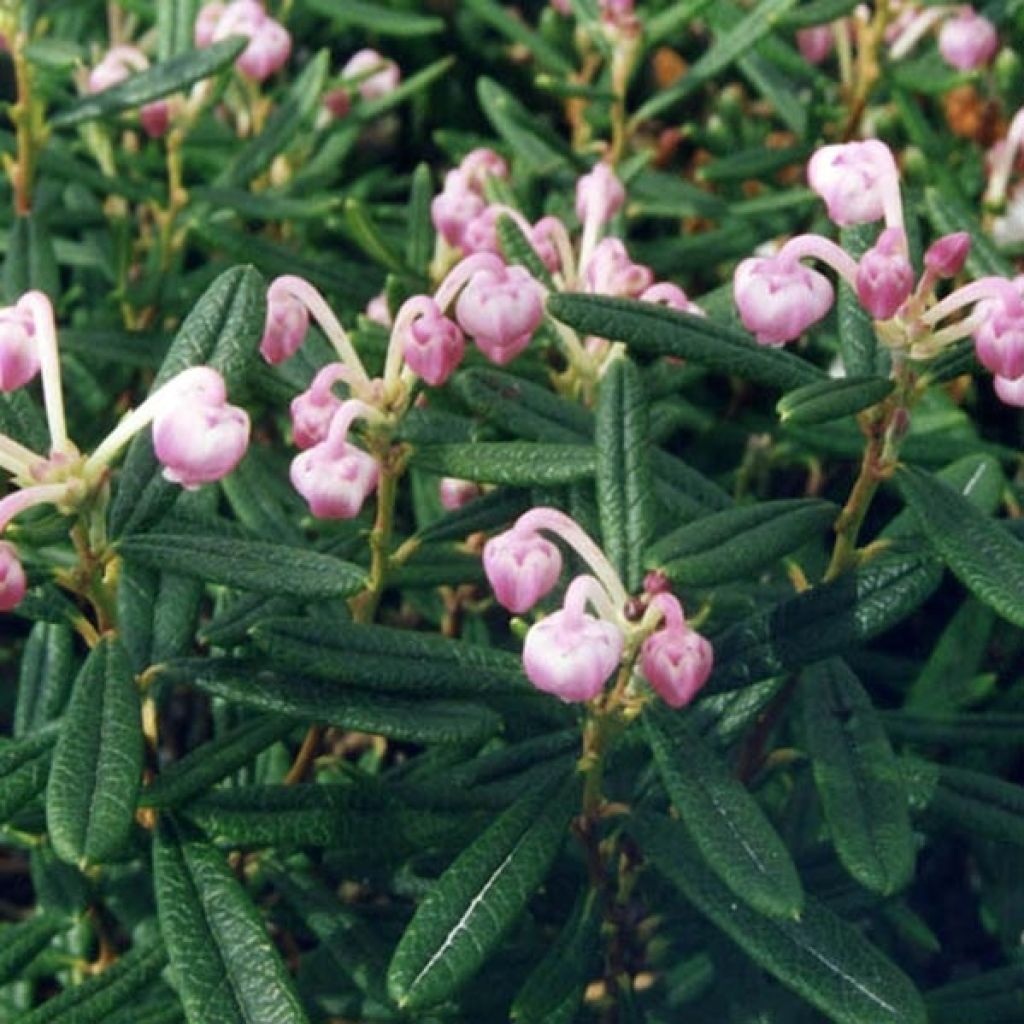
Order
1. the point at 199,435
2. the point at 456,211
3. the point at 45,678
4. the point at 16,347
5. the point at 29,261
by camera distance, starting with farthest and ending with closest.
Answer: the point at 29,261
the point at 456,211
the point at 45,678
the point at 16,347
the point at 199,435

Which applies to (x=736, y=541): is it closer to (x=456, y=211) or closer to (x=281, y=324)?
(x=281, y=324)

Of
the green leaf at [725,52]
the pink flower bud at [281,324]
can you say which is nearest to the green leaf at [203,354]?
the pink flower bud at [281,324]

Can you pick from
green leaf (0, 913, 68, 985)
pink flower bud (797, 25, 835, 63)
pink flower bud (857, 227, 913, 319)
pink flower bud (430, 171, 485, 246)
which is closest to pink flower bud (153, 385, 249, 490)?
pink flower bud (857, 227, 913, 319)

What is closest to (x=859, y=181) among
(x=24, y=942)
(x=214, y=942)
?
(x=214, y=942)

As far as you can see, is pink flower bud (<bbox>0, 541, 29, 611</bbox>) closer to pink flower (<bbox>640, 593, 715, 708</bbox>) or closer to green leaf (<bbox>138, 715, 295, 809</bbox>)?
green leaf (<bbox>138, 715, 295, 809</bbox>)

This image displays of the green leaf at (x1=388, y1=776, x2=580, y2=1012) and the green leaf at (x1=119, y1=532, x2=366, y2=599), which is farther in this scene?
the green leaf at (x1=119, y1=532, x2=366, y2=599)

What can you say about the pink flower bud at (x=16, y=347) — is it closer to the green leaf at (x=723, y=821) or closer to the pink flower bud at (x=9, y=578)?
the pink flower bud at (x=9, y=578)
